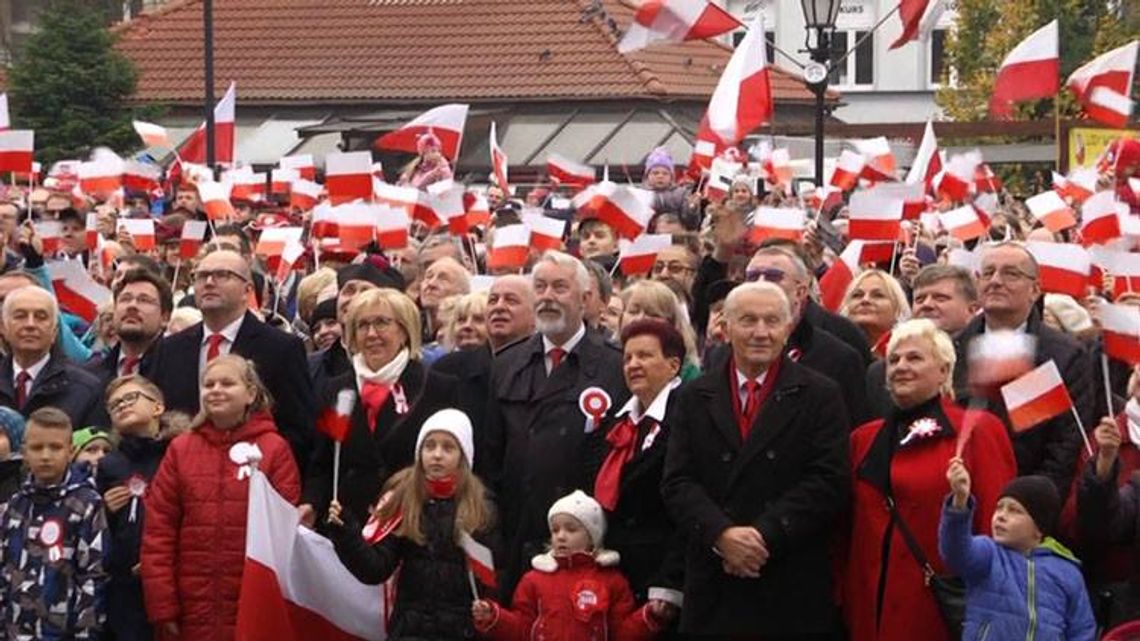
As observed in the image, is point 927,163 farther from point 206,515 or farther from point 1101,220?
point 206,515

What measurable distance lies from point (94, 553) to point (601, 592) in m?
2.01

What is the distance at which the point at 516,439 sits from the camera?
33.8 feet

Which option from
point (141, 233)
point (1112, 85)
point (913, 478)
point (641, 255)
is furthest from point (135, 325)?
point (1112, 85)

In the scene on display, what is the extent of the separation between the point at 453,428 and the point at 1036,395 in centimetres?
230

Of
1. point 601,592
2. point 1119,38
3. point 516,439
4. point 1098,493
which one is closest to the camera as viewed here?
point 1098,493

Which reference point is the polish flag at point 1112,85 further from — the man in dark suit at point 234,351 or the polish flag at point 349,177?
the man in dark suit at point 234,351

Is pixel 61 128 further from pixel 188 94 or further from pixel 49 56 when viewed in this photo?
pixel 188 94

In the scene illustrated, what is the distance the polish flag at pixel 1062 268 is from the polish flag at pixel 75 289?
5160 mm

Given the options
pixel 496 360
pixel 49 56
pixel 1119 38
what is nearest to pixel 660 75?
pixel 1119 38

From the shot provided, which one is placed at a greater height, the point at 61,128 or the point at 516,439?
the point at 61,128

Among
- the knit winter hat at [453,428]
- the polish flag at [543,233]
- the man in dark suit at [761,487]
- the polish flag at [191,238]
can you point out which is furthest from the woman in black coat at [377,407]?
the polish flag at [191,238]

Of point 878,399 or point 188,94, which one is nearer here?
point 878,399

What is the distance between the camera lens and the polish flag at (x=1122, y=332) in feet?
30.7

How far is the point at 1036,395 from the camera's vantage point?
29.2 ft
